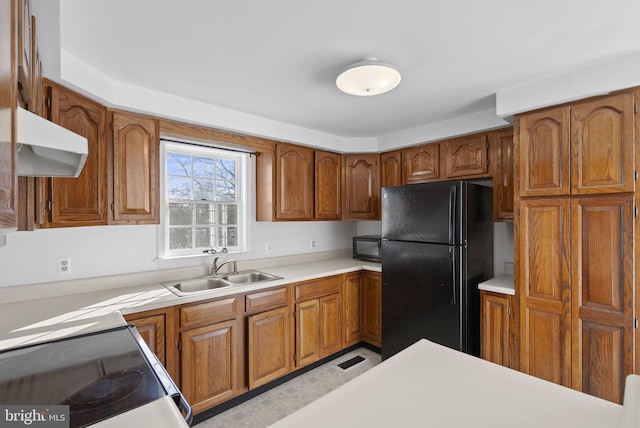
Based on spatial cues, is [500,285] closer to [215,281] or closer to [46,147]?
[215,281]

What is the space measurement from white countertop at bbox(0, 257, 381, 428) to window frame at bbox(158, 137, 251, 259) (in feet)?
1.17

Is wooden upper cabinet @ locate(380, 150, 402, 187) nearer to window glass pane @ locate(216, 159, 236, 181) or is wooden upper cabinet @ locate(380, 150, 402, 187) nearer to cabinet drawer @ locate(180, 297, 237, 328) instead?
window glass pane @ locate(216, 159, 236, 181)

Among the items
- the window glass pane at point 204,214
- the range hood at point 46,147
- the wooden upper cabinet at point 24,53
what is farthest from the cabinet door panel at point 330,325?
the wooden upper cabinet at point 24,53

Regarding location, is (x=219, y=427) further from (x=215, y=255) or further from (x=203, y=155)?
(x=203, y=155)

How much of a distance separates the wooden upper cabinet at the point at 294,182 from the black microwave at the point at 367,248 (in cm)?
73

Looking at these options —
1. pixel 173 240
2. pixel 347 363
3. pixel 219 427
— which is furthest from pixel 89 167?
pixel 347 363

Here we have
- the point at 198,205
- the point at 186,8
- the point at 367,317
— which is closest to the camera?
the point at 186,8

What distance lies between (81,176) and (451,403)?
2.15m

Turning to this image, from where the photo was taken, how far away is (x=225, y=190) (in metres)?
2.97

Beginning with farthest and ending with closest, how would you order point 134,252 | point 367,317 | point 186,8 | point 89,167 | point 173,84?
point 367,317, point 134,252, point 173,84, point 89,167, point 186,8

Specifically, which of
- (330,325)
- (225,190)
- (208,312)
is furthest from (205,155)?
(330,325)

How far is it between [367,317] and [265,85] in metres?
2.42

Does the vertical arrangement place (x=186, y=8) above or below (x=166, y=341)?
above

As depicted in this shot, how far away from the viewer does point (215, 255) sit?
9.27ft
